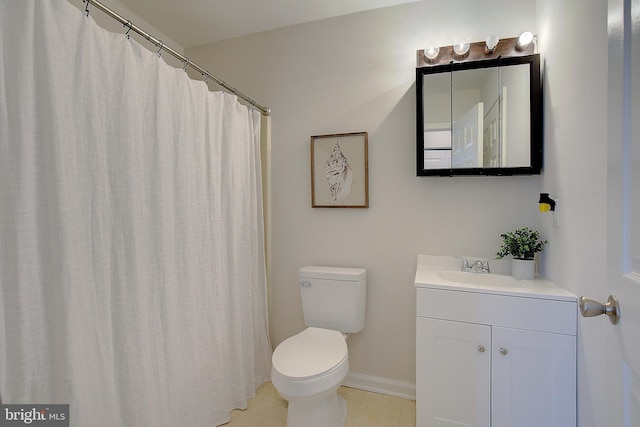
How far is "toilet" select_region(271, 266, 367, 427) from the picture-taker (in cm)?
133

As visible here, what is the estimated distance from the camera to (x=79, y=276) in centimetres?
99

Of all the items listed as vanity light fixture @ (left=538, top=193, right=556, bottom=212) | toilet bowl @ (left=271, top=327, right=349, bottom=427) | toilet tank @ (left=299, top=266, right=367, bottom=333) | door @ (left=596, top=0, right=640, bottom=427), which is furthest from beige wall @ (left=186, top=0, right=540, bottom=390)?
door @ (left=596, top=0, right=640, bottom=427)

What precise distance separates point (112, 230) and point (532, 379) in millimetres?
1865

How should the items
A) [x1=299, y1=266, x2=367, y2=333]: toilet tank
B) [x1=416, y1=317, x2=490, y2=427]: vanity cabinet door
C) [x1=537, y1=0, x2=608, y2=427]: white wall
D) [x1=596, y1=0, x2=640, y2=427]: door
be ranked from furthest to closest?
1. [x1=299, y1=266, x2=367, y2=333]: toilet tank
2. [x1=416, y1=317, x2=490, y2=427]: vanity cabinet door
3. [x1=537, y1=0, x2=608, y2=427]: white wall
4. [x1=596, y1=0, x2=640, y2=427]: door

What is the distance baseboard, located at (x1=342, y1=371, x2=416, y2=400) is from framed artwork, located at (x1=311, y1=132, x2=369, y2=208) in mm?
1178

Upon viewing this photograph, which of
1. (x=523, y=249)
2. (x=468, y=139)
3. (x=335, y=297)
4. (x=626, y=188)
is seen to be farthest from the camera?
(x=335, y=297)

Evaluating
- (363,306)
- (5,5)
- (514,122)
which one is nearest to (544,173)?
(514,122)

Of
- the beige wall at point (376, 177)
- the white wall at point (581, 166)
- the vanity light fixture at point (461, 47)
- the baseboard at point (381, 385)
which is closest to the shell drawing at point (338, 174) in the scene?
the beige wall at point (376, 177)

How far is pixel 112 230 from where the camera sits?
1.12 metres

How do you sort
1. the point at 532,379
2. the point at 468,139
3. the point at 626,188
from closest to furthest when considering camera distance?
the point at 626,188 → the point at 532,379 → the point at 468,139

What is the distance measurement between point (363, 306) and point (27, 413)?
1544mm

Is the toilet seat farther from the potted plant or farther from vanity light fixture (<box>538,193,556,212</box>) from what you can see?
vanity light fixture (<box>538,193,556,212</box>)

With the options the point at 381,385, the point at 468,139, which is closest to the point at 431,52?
the point at 468,139

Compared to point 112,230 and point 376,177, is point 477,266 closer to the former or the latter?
point 376,177
